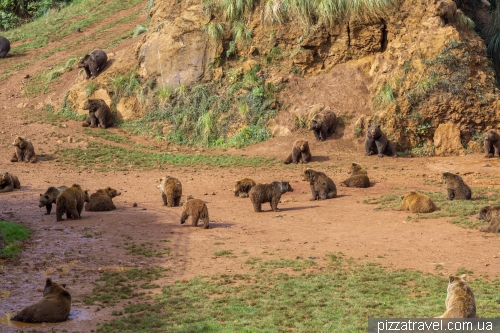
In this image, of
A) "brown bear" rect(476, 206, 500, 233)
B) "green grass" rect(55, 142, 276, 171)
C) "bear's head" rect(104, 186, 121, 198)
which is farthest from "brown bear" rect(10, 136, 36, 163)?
"brown bear" rect(476, 206, 500, 233)

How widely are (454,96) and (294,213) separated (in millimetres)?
11450

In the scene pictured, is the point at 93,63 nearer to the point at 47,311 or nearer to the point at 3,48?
the point at 3,48

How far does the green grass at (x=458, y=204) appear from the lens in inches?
589

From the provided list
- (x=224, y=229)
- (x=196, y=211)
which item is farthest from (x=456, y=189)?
(x=196, y=211)

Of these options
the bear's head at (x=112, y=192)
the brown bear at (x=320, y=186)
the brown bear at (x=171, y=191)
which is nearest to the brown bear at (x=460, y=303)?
the brown bear at (x=320, y=186)

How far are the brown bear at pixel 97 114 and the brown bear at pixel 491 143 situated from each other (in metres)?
15.5

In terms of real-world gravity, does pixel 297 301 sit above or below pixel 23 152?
below

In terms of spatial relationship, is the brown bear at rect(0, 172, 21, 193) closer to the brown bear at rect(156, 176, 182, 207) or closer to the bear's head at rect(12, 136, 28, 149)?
the bear's head at rect(12, 136, 28, 149)

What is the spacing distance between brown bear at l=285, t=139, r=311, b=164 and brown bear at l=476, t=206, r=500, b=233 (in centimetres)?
988

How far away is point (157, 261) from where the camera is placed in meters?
12.8

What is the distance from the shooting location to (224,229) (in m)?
15.4

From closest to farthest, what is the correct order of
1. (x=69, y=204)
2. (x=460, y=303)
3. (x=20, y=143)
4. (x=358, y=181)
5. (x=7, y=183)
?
(x=460, y=303), (x=69, y=204), (x=358, y=181), (x=7, y=183), (x=20, y=143)

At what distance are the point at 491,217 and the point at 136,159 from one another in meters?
14.7

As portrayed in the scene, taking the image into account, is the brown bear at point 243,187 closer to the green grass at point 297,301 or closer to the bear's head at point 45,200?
the bear's head at point 45,200
